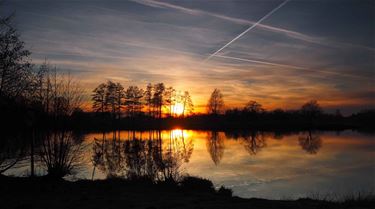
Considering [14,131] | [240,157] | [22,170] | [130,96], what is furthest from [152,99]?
[14,131]

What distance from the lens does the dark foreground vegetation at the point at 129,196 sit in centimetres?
959

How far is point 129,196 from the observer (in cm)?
1120

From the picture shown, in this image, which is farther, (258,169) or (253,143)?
(253,143)

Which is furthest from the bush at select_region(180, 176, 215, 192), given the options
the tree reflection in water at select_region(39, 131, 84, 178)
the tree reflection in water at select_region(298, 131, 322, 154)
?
the tree reflection in water at select_region(298, 131, 322, 154)

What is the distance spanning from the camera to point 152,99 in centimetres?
8388

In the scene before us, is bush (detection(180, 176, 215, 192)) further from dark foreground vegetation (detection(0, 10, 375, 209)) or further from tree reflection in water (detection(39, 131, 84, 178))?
tree reflection in water (detection(39, 131, 84, 178))

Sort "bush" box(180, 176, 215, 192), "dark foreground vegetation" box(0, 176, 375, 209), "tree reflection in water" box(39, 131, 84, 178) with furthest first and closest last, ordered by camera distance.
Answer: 1. "tree reflection in water" box(39, 131, 84, 178)
2. "bush" box(180, 176, 215, 192)
3. "dark foreground vegetation" box(0, 176, 375, 209)

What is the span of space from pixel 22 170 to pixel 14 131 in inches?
245

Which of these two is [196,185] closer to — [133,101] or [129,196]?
[129,196]

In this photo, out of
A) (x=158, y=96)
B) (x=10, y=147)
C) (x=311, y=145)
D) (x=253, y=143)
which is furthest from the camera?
(x=158, y=96)

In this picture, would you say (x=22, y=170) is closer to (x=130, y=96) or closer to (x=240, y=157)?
(x=240, y=157)

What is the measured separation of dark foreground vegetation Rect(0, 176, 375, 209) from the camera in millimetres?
9586

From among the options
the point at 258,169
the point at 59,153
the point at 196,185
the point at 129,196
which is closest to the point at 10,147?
the point at 59,153


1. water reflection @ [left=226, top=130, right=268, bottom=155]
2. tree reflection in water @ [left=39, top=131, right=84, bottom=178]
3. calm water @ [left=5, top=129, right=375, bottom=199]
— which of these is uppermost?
tree reflection in water @ [left=39, top=131, right=84, bottom=178]
